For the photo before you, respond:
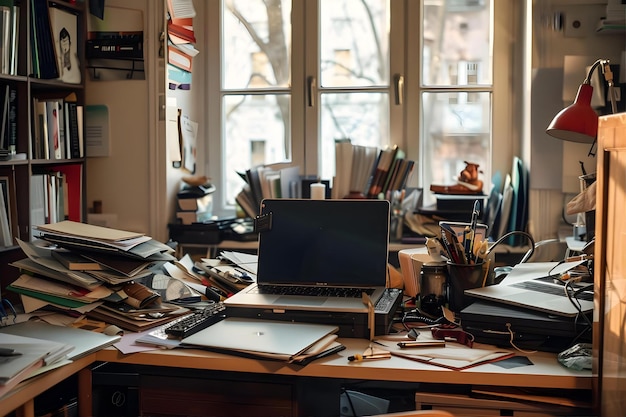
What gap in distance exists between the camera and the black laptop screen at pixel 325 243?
6.94ft

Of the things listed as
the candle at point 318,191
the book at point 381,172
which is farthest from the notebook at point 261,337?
the book at point 381,172

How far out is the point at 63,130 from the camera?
3.21 metres

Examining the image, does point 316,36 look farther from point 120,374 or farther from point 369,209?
point 120,374

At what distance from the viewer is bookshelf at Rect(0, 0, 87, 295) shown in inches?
114

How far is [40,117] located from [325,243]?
5.04ft

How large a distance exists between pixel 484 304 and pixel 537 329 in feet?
0.59

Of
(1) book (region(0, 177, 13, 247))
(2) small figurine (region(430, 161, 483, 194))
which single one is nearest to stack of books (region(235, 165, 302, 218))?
(2) small figurine (region(430, 161, 483, 194))

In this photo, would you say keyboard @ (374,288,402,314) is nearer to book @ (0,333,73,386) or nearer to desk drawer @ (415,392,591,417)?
desk drawer @ (415,392,591,417)

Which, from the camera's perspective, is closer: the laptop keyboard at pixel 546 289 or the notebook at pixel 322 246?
the laptop keyboard at pixel 546 289

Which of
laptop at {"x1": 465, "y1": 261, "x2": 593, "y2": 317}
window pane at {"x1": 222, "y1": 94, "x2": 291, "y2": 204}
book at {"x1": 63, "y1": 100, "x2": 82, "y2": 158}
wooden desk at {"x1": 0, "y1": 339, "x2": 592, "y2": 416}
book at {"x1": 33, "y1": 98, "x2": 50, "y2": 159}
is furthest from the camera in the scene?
window pane at {"x1": 222, "y1": 94, "x2": 291, "y2": 204}

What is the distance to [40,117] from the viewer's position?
121 inches

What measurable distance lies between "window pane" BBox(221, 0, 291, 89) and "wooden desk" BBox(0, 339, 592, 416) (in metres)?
1.95

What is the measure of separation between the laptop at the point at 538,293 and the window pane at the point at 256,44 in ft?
5.63

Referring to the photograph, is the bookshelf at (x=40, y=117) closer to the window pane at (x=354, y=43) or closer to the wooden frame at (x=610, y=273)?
the window pane at (x=354, y=43)
